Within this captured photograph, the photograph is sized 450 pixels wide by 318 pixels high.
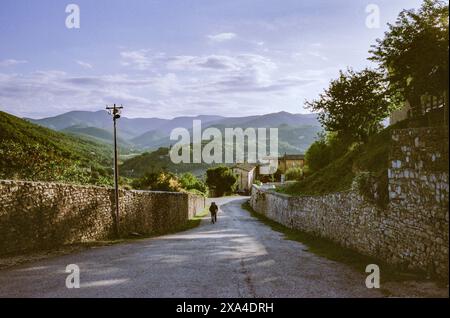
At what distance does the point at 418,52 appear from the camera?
2152 centimetres

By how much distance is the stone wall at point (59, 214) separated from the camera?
12.1m

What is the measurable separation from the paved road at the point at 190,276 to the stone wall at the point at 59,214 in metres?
1.56

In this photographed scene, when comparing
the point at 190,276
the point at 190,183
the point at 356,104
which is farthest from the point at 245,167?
the point at 190,276

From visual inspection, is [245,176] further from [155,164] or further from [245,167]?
[155,164]

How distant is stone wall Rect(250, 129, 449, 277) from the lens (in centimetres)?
773

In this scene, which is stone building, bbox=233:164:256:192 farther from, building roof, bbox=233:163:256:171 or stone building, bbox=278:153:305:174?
stone building, bbox=278:153:305:174

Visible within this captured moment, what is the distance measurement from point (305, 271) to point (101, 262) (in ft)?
18.5

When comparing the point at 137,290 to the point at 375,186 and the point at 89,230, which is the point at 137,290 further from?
the point at 89,230

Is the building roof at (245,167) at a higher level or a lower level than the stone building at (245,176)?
higher

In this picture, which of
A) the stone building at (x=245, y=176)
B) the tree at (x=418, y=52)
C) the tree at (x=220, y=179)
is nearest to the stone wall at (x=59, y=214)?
the tree at (x=418, y=52)

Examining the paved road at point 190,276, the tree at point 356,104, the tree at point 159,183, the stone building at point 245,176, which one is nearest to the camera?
the paved road at point 190,276

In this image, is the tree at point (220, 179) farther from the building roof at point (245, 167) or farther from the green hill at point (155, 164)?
the green hill at point (155, 164)

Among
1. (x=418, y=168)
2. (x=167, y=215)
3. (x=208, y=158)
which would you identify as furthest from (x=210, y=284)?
(x=208, y=158)
